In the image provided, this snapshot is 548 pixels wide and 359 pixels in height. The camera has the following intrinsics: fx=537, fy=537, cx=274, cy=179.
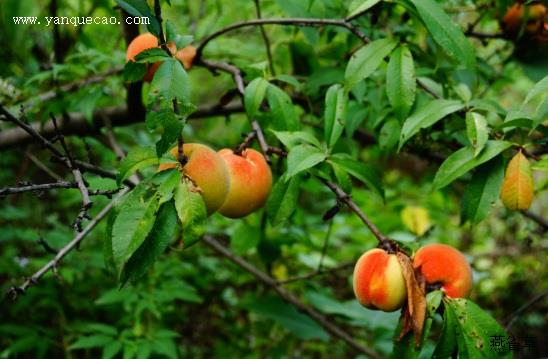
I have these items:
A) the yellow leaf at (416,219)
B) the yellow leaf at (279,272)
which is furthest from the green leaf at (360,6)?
the yellow leaf at (279,272)

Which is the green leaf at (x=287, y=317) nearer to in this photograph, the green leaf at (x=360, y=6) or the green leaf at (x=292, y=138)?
the green leaf at (x=292, y=138)

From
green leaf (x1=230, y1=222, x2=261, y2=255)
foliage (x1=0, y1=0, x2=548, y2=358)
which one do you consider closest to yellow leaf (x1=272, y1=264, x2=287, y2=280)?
foliage (x1=0, y1=0, x2=548, y2=358)

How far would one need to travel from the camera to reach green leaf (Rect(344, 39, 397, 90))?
0.98 meters

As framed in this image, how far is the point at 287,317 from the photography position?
6.48ft

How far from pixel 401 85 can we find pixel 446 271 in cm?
34

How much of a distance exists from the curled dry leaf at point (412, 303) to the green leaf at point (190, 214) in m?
0.33

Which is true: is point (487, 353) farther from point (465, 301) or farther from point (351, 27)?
point (351, 27)

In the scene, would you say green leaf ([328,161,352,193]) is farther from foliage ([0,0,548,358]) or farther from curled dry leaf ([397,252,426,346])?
curled dry leaf ([397,252,426,346])

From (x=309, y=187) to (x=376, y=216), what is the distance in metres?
0.51

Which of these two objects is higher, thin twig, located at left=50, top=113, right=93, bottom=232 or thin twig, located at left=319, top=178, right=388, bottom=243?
thin twig, located at left=50, top=113, right=93, bottom=232

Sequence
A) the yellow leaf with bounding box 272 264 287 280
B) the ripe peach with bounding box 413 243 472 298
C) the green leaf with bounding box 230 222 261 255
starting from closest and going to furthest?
1. the ripe peach with bounding box 413 243 472 298
2. the green leaf with bounding box 230 222 261 255
3. the yellow leaf with bounding box 272 264 287 280

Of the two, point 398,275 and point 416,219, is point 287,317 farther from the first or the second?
point 398,275

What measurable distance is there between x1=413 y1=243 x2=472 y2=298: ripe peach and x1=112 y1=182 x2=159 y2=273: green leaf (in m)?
0.48

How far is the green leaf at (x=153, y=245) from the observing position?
0.75 m
